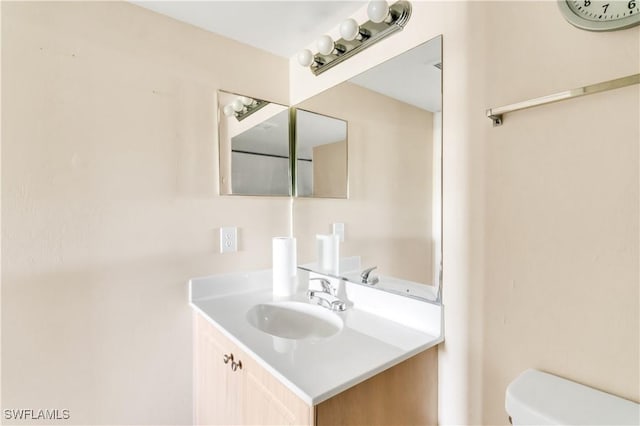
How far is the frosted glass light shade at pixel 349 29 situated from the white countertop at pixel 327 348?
3.78 ft

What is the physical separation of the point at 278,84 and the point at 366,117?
63cm

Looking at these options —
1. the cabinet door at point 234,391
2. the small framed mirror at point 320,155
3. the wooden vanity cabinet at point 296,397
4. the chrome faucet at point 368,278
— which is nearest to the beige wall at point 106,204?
the cabinet door at point 234,391

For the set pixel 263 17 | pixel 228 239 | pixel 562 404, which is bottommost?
pixel 562 404

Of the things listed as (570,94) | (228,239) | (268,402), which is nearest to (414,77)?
(570,94)

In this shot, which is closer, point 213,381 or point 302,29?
point 213,381

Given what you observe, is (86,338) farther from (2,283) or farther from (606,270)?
(606,270)

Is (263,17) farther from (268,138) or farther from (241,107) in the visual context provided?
(268,138)

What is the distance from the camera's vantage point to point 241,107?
5.14ft

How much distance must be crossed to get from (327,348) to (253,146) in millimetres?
1132

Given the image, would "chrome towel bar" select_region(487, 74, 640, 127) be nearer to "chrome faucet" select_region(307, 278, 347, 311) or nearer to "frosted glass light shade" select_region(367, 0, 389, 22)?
"frosted glass light shade" select_region(367, 0, 389, 22)

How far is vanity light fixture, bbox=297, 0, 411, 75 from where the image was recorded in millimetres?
1082

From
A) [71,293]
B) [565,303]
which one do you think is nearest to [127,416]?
[71,293]

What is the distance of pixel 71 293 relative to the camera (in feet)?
3.75

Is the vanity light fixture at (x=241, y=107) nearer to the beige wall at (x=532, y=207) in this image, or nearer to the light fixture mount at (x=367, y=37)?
the light fixture mount at (x=367, y=37)
